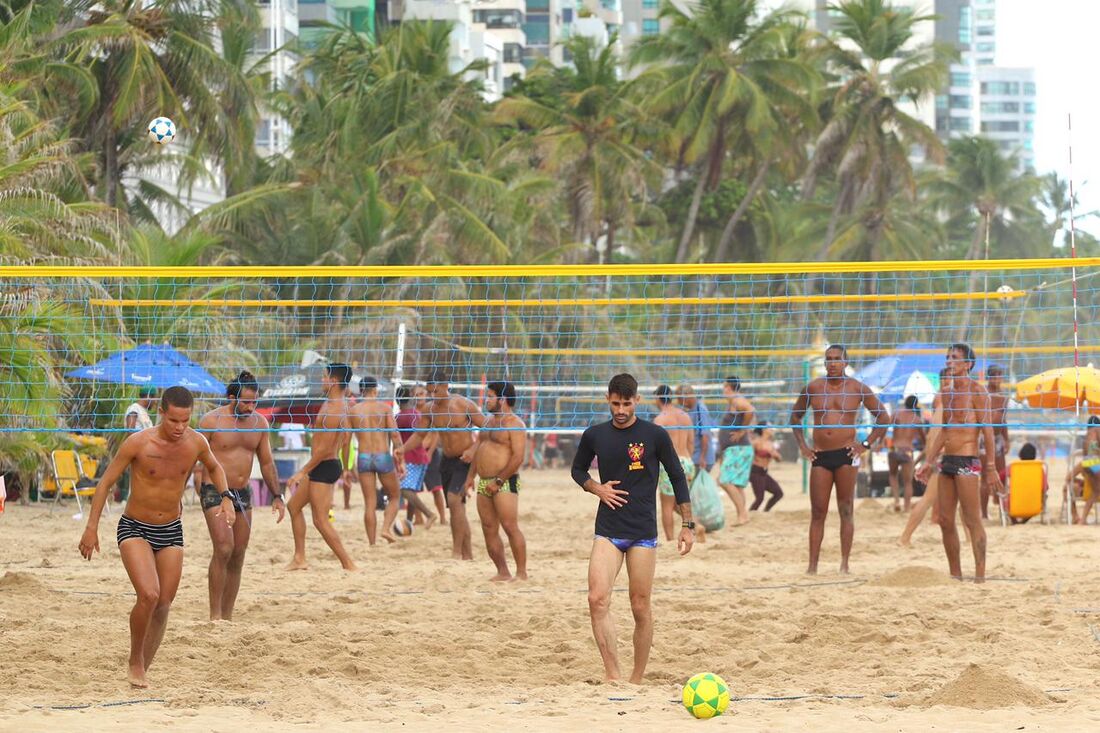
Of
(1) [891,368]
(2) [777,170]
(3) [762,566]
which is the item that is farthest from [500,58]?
(3) [762,566]

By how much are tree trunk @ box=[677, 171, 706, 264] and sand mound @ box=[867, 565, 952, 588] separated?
32.4 meters

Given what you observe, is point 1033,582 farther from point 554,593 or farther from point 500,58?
point 500,58

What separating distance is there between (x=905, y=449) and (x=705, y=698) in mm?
11382

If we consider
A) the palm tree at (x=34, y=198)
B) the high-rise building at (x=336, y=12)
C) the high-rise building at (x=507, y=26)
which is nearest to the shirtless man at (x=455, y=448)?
the palm tree at (x=34, y=198)

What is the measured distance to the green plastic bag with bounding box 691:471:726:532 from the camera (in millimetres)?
13219

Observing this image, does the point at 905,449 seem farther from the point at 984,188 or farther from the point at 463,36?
the point at 463,36

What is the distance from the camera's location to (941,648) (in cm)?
745

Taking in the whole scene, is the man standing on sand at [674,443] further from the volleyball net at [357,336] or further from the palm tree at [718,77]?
the palm tree at [718,77]

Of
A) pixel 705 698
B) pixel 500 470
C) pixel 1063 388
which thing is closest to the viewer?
pixel 705 698

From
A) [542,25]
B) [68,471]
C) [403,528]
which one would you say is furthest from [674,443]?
[542,25]

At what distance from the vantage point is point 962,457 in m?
9.50

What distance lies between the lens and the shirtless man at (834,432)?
32.8ft

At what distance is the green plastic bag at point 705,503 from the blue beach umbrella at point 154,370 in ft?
18.7

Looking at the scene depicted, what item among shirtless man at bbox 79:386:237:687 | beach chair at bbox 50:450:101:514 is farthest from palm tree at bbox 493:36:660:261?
shirtless man at bbox 79:386:237:687
